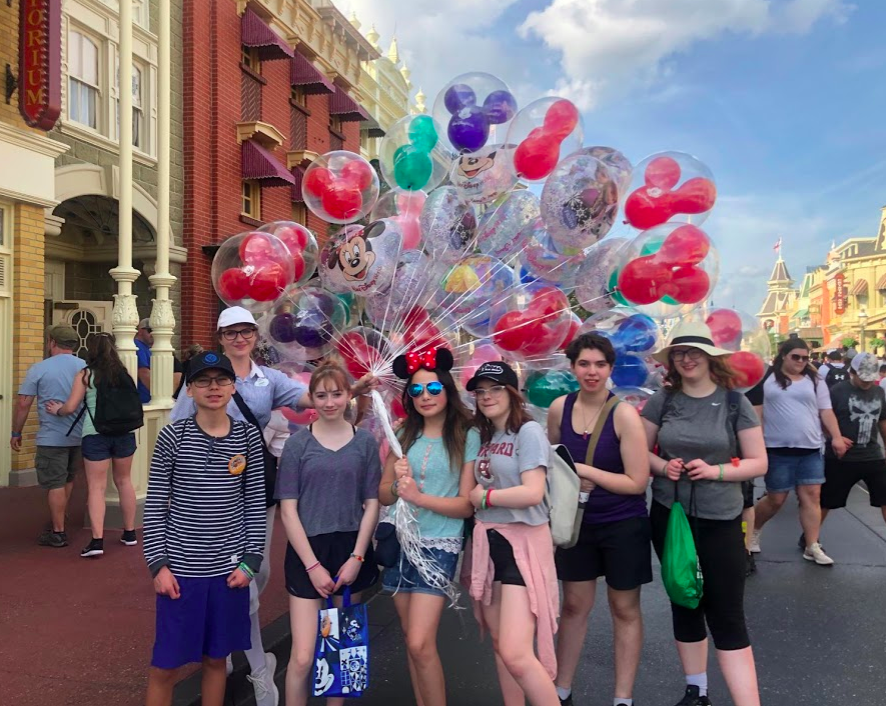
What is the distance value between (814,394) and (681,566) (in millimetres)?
3344

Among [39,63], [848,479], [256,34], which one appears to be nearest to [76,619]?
[848,479]

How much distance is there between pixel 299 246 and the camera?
4797 millimetres

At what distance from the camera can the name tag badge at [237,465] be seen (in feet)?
9.84

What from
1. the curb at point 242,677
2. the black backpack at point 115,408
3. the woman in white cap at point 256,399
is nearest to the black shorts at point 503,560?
the woman in white cap at point 256,399

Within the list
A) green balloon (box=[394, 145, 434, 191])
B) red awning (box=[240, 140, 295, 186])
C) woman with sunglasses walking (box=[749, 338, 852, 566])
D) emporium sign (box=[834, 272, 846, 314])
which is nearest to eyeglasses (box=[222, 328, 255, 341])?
green balloon (box=[394, 145, 434, 191])

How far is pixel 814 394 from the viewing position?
230 inches

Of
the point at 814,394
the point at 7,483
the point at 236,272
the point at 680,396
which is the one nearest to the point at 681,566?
the point at 680,396

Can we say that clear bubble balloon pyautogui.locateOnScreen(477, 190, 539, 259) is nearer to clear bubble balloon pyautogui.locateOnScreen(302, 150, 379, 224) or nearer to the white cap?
clear bubble balloon pyautogui.locateOnScreen(302, 150, 379, 224)

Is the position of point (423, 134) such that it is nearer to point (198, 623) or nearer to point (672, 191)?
point (672, 191)

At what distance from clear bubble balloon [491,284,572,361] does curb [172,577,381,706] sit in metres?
2.16

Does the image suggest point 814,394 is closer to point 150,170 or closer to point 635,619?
point 635,619

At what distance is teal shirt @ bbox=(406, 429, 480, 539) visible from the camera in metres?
3.12

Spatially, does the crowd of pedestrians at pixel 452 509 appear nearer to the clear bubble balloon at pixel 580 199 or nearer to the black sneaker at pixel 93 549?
the clear bubble balloon at pixel 580 199

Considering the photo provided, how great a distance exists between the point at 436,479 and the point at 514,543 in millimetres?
421
